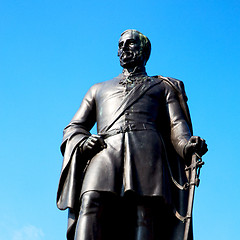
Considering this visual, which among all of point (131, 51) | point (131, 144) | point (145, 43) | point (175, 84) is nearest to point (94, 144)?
point (131, 144)

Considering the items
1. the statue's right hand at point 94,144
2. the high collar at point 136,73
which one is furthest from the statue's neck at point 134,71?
the statue's right hand at point 94,144

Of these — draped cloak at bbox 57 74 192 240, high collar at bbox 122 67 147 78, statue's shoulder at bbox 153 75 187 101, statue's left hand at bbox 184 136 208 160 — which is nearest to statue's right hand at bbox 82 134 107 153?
draped cloak at bbox 57 74 192 240

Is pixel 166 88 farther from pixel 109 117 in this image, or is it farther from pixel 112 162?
pixel 112 162

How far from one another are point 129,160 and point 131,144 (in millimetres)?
308

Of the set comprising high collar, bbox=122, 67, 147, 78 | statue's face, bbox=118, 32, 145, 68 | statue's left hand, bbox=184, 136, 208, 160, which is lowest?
statue's left hand, bbox=184, 136, 208, 160

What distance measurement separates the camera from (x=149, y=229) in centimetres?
877

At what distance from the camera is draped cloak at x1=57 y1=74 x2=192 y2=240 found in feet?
29.4

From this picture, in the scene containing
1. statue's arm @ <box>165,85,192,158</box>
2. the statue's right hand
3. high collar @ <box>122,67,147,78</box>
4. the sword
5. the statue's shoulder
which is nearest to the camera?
the sword

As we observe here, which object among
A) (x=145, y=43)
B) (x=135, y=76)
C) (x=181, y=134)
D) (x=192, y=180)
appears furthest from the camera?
(x=145, y=43)

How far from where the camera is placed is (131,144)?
927cm

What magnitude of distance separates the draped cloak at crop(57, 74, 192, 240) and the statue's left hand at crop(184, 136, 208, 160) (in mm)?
159

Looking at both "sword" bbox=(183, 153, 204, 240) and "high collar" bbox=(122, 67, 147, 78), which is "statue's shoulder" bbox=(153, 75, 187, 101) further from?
"sword" bbox=(183, 153, 204, 240)

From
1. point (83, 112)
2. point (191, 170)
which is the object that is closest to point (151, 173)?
point (191, 170)

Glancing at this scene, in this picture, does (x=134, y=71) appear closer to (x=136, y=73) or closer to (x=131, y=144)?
(x=136, y=73)
